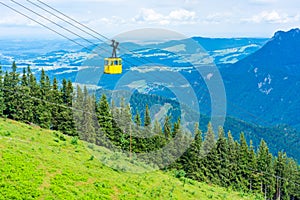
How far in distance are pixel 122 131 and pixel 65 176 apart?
38470mm

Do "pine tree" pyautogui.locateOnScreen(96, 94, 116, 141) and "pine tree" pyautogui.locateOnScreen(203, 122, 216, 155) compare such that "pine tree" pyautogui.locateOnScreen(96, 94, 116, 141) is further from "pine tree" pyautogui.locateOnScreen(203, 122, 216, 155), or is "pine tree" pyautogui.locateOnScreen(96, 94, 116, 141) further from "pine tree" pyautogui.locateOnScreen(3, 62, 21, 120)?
"pine tree" pyautogui.locateOnScreen(203, 122, 216, 155)

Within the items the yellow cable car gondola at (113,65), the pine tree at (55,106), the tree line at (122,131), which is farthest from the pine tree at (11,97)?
the yellow cable car gondola at (113,65)

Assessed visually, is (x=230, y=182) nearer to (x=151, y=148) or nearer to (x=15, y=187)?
(x=151, y=148)

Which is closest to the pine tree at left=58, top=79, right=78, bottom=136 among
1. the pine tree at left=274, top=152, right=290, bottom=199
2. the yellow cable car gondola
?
the yellow cable car gondola

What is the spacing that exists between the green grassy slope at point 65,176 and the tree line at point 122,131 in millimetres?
24175

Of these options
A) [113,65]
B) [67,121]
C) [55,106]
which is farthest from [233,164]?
[113,65]

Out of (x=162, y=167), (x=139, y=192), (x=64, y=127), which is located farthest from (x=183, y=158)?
(x=139, y=192)

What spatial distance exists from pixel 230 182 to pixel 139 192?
43856 mm

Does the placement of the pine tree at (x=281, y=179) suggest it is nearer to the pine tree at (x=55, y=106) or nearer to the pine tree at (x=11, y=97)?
the pine tree at (x=55, y=106)

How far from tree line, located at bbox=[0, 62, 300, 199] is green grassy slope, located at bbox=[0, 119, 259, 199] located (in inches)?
952

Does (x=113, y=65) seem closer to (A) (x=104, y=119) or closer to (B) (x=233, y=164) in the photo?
(A) (x=104, y=119)

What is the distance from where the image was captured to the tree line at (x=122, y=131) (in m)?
61.2

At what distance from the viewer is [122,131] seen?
6488cm

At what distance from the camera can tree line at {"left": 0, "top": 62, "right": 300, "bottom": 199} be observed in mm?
61250
